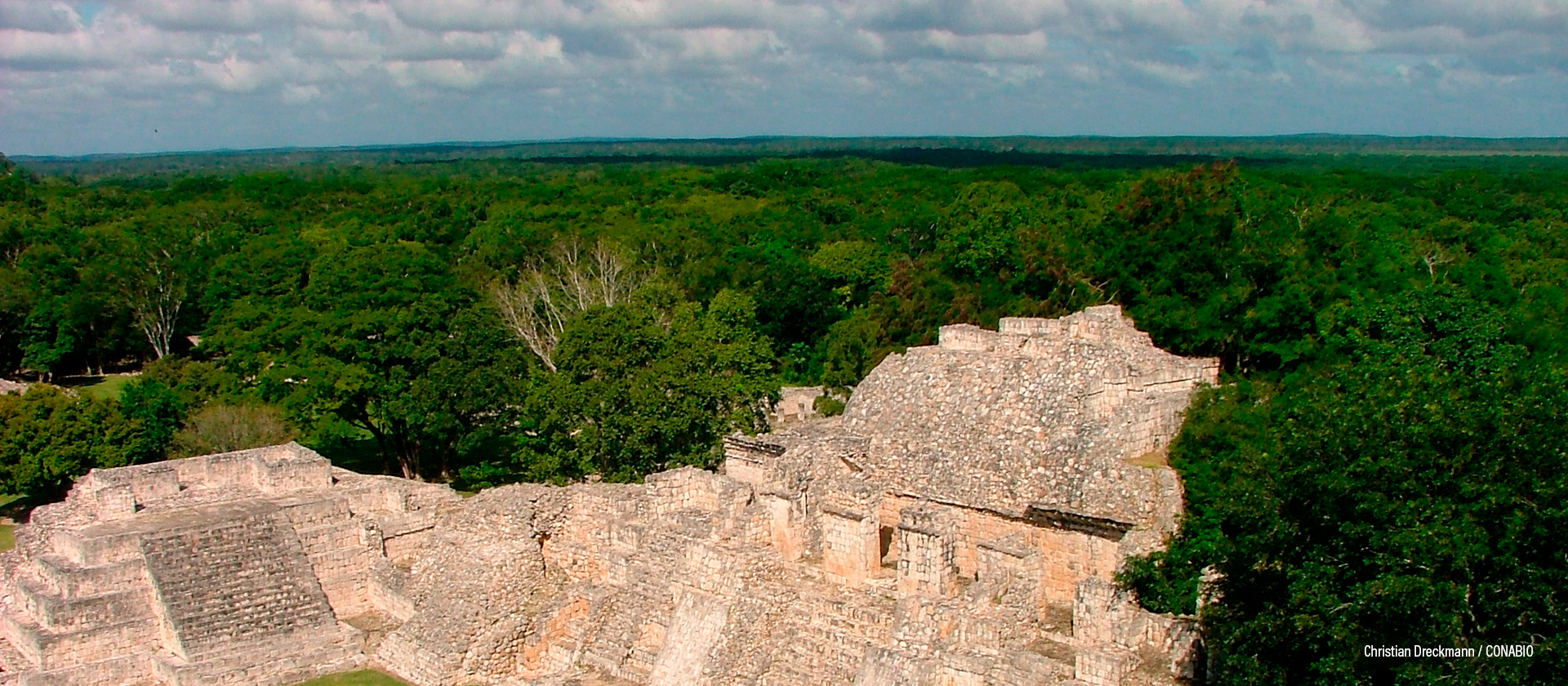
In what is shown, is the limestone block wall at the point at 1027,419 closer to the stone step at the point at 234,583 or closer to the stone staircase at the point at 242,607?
the stone staircase at the point at 242,607

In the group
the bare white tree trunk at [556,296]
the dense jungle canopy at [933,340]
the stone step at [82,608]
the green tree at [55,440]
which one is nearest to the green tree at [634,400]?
the dense jungle canopy at [933,340]

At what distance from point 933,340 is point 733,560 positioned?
62.3 feet

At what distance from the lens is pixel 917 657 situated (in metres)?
15.7

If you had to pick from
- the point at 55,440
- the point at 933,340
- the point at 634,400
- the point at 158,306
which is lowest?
the point at 158,306

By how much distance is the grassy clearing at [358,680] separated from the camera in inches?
786

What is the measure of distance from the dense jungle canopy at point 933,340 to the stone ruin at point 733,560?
147 centimetres

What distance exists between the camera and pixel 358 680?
20094 mm

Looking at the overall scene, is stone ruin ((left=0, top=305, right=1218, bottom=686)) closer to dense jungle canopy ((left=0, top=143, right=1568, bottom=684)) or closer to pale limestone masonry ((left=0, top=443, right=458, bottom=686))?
pale limestone masonry ((left=0, top=443, right=458, bottom=686))

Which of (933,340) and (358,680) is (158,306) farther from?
(358,680)

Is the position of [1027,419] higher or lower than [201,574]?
higher

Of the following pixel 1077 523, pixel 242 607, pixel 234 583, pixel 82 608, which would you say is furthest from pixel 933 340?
pixel 82 608

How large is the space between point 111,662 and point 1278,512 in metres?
17.3

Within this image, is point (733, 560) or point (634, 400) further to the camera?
point (634, 400)

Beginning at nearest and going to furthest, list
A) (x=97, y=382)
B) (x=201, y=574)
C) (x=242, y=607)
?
(x=242, y=607) < (x=201, y=574) < (x=97, y=382)
